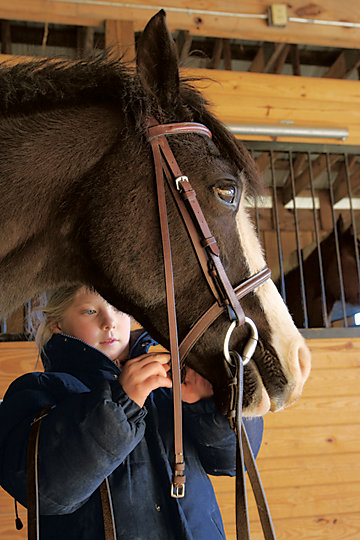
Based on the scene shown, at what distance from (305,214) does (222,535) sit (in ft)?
20.6

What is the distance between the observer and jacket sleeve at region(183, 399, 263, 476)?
112 centimetres

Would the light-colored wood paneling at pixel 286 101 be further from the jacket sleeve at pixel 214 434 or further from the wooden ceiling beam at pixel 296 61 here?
the jacket sleeve at pixel 214 434

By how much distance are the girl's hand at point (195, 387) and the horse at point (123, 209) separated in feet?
0.49

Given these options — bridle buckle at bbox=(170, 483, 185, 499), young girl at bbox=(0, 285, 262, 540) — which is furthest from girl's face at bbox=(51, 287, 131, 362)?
bridle buckle at bbox=(170, 483, 185, 499)

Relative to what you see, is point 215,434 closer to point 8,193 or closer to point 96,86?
point 8,193

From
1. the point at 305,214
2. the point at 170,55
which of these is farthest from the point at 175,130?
the point at 305,214

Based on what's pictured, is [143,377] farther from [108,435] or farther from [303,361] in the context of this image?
[303,361]

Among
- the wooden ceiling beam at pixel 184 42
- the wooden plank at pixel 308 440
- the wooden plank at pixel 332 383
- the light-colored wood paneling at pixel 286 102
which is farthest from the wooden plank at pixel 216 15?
the wooden plank at pixel 308 440

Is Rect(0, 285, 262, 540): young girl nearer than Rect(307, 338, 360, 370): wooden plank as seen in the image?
Yes

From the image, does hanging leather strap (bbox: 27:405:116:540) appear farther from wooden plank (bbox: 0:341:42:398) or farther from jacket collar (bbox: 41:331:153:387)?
wooden plank (bbox: 0:341:42:398)

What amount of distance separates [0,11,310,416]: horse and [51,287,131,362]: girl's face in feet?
1.05

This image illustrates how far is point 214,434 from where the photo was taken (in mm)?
1122

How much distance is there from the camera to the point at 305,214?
22.9 feet

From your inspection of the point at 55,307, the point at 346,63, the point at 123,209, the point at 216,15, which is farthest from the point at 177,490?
the point at 346,63
